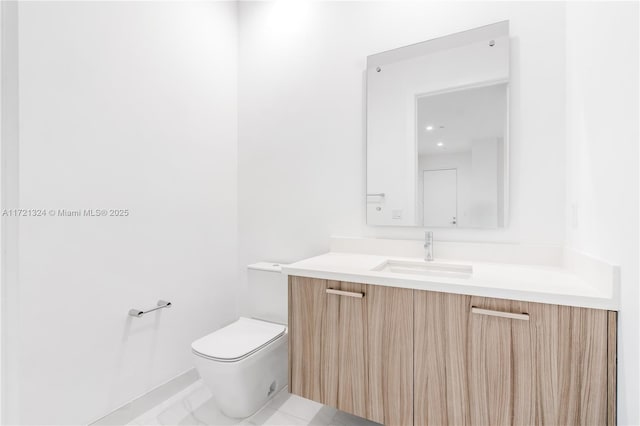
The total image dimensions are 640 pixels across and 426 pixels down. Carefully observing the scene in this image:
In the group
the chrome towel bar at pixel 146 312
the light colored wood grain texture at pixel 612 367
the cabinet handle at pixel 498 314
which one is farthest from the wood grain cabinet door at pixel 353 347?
the chrome towel bar at pixel 146 312

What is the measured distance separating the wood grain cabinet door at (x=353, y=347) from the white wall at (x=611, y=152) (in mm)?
611

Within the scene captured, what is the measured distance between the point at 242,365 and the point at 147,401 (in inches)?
27.2

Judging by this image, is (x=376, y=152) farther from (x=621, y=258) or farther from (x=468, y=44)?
(x=621, y=258)

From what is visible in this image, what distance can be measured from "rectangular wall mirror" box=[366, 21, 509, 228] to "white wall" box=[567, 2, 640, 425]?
30 centimetres

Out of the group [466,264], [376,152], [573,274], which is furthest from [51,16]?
[573,274]

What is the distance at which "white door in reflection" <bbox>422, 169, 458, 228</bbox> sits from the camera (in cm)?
164

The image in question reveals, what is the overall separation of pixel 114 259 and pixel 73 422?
2.45 feet

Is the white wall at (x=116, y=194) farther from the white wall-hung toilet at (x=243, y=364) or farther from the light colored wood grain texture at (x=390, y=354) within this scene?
the light colored wood grain texture at (x=390, y=354)

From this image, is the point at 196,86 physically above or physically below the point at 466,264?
above

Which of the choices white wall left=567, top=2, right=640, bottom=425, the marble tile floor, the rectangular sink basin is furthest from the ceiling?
the marble tile floor

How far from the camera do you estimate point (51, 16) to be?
136cm

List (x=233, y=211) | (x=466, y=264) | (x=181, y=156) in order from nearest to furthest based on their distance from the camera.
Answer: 1. (x=466, y=264)
2. (x=181, y=156)
3. (x=233, y=211)

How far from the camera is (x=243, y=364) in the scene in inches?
58.8

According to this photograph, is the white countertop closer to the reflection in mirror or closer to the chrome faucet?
the chrome faucet
